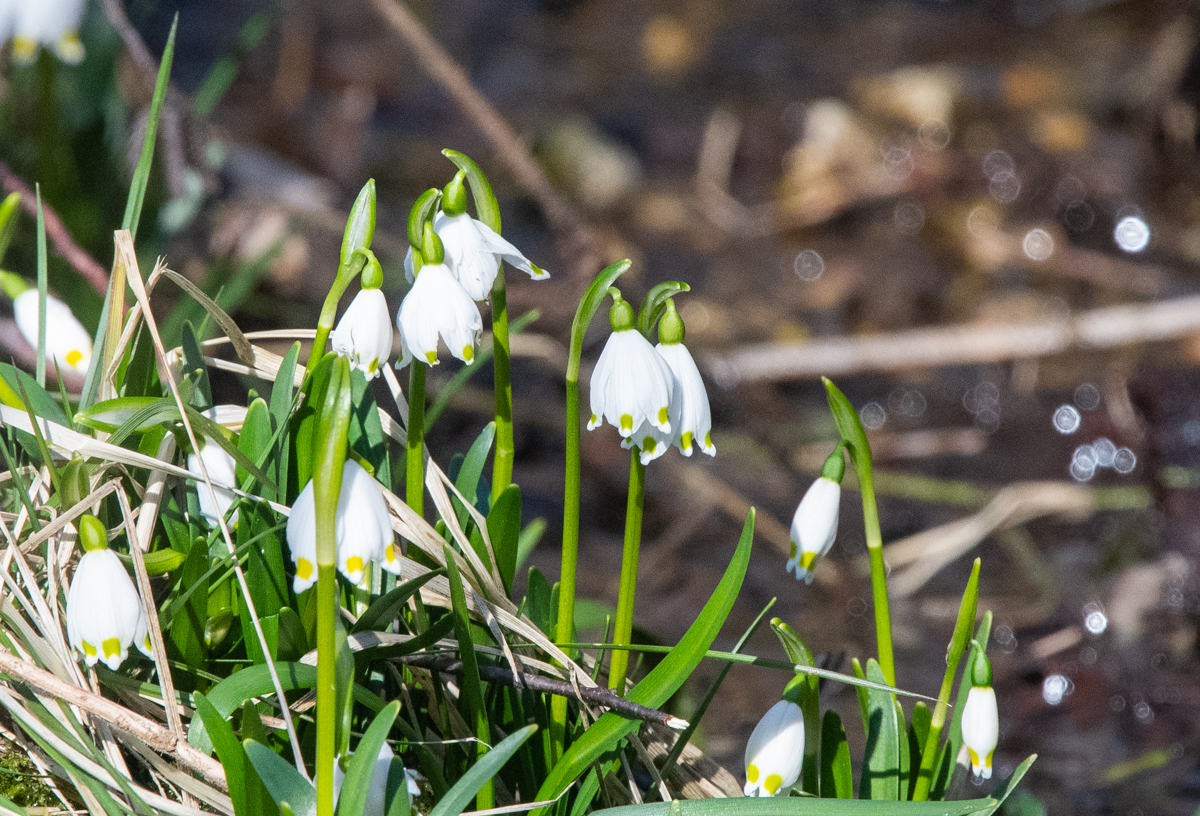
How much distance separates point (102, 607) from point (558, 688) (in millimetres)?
400

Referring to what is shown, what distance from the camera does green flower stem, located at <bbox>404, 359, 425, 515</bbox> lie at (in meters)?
0.94

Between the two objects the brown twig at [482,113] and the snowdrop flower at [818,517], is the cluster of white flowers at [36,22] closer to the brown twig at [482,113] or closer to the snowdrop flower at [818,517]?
→ the brown twig at [482,113]

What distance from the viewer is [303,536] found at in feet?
2.57

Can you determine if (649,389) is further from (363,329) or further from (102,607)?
(102,607)

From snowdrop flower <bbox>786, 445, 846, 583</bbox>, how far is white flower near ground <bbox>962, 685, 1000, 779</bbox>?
0.19m

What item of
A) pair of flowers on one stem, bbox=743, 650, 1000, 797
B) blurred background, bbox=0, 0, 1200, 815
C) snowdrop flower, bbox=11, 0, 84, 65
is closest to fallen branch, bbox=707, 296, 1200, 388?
blurred background, bbox=0, 0, 1200, 815

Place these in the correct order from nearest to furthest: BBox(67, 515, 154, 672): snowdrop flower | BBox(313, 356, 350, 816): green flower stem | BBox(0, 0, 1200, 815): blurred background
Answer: BBox(313, 356, 350, 816): green flower stem
BBox(67, 515, 154, 672): snowdrop flower
BBox(0, 0, 1200, 815): blurred background

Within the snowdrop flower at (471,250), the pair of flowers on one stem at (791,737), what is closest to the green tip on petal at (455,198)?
the snowdrop flower at (471,250)

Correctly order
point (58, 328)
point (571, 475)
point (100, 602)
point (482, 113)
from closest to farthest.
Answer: point (100, 602), point (571, 475), point (58, 328), point (482, 113)

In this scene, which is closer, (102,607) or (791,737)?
(102,607)

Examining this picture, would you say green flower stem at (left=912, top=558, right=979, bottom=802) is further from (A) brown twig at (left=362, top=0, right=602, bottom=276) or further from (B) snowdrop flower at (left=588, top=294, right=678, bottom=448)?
(A) brown twig at (left=362, top=0, right=602, bottom=276)

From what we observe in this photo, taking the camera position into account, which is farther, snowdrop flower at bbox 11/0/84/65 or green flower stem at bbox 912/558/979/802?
snowdrop flower at bbox 11/0/84/65

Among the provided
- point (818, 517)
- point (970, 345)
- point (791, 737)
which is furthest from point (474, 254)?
point (970, 345)

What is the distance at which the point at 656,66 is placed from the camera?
5430 mm
